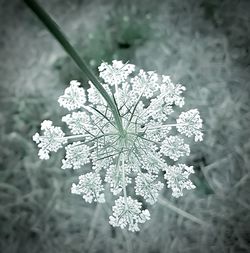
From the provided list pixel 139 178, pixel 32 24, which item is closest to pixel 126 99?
pixel 139 178

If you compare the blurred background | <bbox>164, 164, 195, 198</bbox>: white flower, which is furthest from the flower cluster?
the blurred background

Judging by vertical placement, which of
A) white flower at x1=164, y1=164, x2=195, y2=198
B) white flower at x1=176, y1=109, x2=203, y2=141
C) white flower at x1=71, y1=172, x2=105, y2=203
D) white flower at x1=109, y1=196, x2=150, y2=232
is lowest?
white flower at x1=109, y1=196, x2=150, y2=232

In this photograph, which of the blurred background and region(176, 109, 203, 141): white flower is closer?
region(176, 109, 203, 141): white flower

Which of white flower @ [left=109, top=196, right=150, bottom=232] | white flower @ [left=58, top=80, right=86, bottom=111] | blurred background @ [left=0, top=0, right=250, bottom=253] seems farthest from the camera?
blurred background @ [left=0, top=0, right=250, bottom=253]

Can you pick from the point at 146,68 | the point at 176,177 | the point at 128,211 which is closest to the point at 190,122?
the point at 176,177

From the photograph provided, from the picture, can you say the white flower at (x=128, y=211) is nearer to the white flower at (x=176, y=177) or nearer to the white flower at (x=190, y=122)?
the white flower at (x=176, y=177)

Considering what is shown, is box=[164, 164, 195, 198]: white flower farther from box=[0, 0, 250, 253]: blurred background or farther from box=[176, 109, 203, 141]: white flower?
box=[0, 0, 250, 253]: blurred background

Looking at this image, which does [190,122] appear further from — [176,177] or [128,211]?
[128,211]

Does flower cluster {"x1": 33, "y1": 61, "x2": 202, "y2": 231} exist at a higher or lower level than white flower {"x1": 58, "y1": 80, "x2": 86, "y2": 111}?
lower

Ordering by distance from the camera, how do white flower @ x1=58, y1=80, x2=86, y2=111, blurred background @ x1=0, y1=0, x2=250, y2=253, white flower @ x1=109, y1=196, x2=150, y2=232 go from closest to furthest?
white flower @ x1=109, y1=196, x2=150, y2=232
white flower @ x1=58, y1=80, x2=86, y2=111
blurred background @ x1=0, y1=0, x2=250, y2=253
